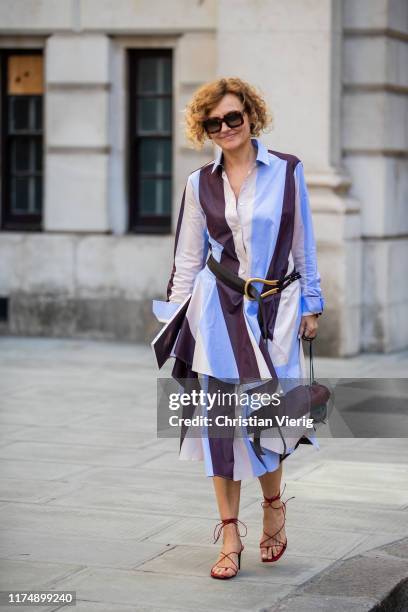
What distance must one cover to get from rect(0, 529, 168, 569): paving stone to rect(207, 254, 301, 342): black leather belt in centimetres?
110

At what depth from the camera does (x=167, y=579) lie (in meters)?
5.64

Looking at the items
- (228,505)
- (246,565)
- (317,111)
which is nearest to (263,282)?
(228,505)

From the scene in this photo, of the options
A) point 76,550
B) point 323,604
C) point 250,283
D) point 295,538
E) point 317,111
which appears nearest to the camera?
point 323,604

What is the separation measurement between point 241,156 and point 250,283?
0.55m

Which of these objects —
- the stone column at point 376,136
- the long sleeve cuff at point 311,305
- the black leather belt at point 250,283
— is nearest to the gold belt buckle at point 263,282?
the black leather belt at point 250,283

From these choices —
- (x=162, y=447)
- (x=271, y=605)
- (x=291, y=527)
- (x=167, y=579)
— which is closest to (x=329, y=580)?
(x=271, y=605)

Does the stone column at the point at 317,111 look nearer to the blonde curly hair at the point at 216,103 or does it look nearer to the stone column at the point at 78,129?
the stone column at the point at 78,129

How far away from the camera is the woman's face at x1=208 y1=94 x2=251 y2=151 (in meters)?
5.86

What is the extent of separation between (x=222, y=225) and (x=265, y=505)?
1.20 m

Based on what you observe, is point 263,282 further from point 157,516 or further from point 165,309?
point 157,516

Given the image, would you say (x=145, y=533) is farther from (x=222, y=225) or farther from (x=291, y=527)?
(x=222, y=225)

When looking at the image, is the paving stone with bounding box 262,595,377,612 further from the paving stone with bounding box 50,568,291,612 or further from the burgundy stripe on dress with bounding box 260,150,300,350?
the burgundy stripe on dress with bounding box 260,150,300,350

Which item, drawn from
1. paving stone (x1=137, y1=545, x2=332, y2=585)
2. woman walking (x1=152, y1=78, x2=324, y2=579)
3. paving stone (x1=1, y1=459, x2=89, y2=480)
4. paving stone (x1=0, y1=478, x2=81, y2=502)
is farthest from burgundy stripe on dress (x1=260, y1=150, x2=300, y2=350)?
paving stone (x1=1, y1=459, x2=89, y2=480)

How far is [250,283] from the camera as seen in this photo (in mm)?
5793
